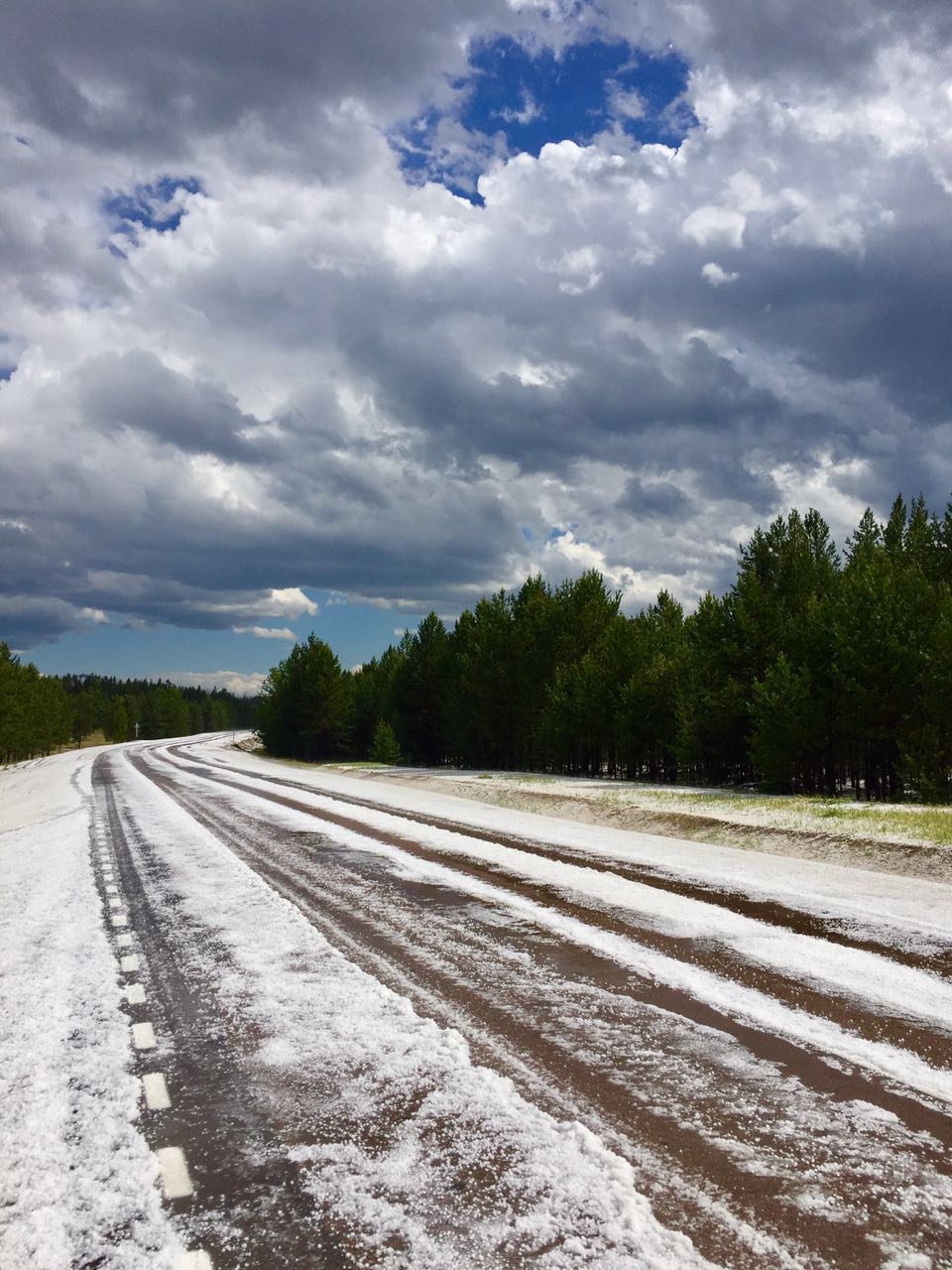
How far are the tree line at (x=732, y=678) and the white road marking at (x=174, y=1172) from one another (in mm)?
28988

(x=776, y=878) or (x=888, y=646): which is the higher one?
(x=888, y=646)

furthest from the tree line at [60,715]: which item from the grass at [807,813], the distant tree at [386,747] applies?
the grass at [807,813]

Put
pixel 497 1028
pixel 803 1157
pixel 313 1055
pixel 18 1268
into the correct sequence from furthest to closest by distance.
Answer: pixel 497 1028 < pixel 313 1055 < pixel 803 1157 < pixel 18 1268

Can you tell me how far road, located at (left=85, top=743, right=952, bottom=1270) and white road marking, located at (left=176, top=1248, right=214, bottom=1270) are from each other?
0.04 metres

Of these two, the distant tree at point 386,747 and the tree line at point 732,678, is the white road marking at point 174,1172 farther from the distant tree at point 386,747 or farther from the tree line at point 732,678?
the distant tree at point 386,747

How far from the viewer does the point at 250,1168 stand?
11.0ft

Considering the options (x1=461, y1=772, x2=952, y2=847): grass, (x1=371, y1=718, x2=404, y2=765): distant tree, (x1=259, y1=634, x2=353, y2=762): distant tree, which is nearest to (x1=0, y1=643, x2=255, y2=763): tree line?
(x1=259, y1=634, x2=353, y2=762): distant tree

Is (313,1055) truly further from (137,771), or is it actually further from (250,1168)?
(137,771)

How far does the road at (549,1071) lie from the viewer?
291 cm

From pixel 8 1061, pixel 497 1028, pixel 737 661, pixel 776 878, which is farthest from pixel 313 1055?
pixel 737 661

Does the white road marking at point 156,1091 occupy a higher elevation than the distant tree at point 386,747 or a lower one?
higher

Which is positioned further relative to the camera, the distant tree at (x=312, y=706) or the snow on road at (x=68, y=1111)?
the distant tree at (x=312, y=706)

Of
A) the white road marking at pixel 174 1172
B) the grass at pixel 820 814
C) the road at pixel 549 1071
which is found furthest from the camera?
the grass at pixel 820 814

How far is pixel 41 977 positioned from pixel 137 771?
108 feet
